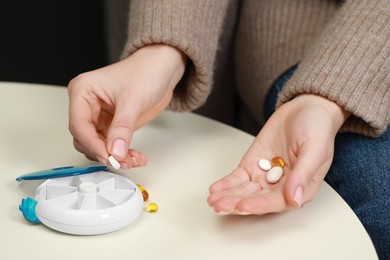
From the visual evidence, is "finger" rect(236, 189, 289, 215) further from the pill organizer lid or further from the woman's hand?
the pill organizer lid

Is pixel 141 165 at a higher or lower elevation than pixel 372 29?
lower

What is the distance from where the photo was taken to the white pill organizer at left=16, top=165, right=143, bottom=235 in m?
0.54

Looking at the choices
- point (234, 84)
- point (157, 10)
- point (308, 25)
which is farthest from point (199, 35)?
point (234, 84)

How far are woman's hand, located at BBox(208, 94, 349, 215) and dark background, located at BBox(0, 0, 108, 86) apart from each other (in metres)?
1.00

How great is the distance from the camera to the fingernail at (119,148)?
60 centimetres

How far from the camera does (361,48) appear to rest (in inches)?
28.1

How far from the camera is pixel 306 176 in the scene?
573 mm

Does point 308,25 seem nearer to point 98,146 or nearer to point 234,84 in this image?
point 234,84

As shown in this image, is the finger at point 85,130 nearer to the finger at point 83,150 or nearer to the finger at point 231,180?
the finger at point 83,150

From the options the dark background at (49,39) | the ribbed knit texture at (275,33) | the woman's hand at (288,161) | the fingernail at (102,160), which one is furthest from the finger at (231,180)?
the dark background at (49,39)

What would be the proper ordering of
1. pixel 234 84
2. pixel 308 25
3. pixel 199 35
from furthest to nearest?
pixel 234 84 < pixel 308 25 < pixel 199 35

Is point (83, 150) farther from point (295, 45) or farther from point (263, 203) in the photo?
point (295, 45)

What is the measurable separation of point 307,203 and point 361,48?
0.20 metres

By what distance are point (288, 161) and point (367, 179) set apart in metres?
0.12
